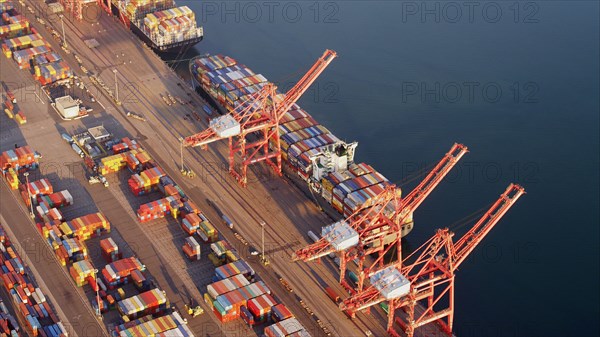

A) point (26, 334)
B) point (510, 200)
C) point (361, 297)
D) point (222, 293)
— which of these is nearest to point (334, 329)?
point (361, 297)

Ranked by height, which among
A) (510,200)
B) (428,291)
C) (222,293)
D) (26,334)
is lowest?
(26,334)

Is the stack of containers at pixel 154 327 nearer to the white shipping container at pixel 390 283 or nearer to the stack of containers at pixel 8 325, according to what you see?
the stack of containers at pixel 8 325

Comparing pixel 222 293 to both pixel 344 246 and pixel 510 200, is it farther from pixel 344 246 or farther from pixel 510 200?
pixel 510 200

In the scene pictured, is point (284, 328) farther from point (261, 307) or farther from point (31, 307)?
point (31, 307)

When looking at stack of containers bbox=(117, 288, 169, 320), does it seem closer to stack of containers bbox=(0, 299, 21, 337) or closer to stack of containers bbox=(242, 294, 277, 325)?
stack of containers bbox=(242, 294, 277, 325)

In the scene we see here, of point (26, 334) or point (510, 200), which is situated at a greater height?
point (510, 200)

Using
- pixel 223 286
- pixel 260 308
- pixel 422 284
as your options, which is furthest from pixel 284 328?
pixel 422 284

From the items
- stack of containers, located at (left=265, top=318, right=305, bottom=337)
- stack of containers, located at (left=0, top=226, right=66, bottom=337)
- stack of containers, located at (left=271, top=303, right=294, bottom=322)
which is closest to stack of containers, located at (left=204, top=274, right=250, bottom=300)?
stack of containers, located at (left=271, top=303, right=294, bottom=322)
